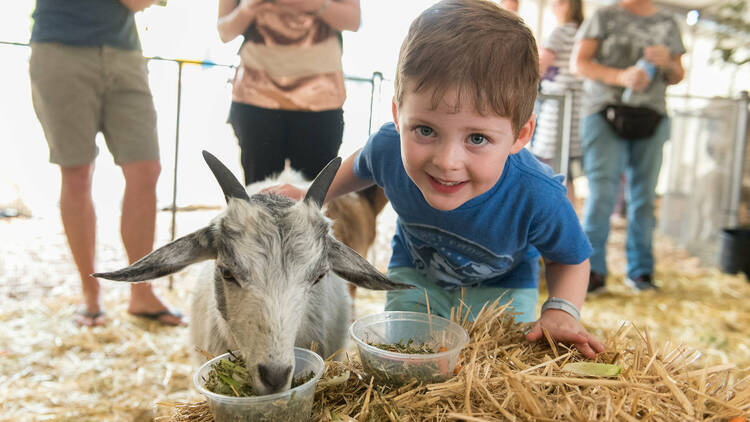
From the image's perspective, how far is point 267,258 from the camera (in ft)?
5.20

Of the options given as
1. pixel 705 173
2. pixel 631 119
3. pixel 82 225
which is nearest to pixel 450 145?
pixel 82 225

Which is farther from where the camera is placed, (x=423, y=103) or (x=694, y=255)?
(x=694, y=255)

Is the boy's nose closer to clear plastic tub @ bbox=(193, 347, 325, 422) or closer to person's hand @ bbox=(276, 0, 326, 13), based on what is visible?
clear plastic tub @ bbox=(193, 347, 325, 422)

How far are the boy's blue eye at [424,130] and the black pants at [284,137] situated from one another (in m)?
0.81

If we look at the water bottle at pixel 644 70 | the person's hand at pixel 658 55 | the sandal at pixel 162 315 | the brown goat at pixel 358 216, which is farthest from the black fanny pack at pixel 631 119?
the sandal at pixel 162 315

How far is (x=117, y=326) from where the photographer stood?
380 centimetres

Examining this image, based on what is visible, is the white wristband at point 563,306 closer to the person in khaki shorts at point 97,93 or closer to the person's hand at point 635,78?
the person in khaki shorts at point 97,93

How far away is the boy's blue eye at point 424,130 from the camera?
1.76 m

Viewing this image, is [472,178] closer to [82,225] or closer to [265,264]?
[265,264]

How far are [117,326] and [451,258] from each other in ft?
9.12

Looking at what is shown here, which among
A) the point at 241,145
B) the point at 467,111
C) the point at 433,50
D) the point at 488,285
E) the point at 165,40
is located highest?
the point at 165,40

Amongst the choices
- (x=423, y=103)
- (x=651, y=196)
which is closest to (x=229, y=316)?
(x=423, y=103)

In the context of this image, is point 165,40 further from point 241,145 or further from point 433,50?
point 433,50

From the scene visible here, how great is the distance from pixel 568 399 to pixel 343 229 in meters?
2.42
